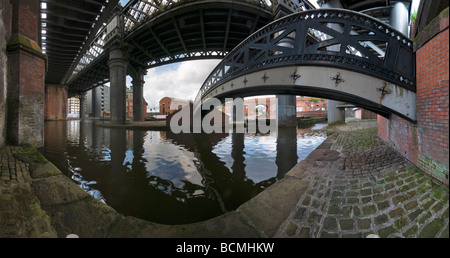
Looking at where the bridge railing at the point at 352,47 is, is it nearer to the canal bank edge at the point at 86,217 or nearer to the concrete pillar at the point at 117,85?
the canal bank edge at the point at 86,217

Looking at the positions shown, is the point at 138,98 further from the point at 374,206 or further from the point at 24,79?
the point at 374,206

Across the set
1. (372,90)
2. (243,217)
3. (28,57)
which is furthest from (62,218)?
Answer: (28,57)

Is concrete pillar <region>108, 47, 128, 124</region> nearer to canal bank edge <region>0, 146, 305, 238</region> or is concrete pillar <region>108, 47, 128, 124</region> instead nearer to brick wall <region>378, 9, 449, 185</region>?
canal bank edge <region>0, 146, 305, 238</region>

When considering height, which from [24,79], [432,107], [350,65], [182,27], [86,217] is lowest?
[86,217]

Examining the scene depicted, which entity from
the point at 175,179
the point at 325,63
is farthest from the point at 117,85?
the point at 325,63

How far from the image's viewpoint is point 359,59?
449 cm

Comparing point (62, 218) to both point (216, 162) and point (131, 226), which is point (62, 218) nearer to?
point (131, 226)

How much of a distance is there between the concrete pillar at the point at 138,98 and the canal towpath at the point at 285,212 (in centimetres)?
3010

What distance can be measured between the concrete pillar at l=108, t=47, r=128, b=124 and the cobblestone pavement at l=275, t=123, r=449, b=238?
2559cm

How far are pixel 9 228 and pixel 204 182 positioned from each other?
3601 mm

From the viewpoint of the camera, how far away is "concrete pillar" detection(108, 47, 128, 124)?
2277 cm

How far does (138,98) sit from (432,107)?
118 ft

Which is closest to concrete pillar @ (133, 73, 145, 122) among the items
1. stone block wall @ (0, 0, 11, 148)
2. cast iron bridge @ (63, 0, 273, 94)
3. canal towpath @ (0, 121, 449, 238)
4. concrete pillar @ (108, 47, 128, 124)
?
cast iron bridge @ (63, 0, 273, 94)

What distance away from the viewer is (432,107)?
3.07 meters
